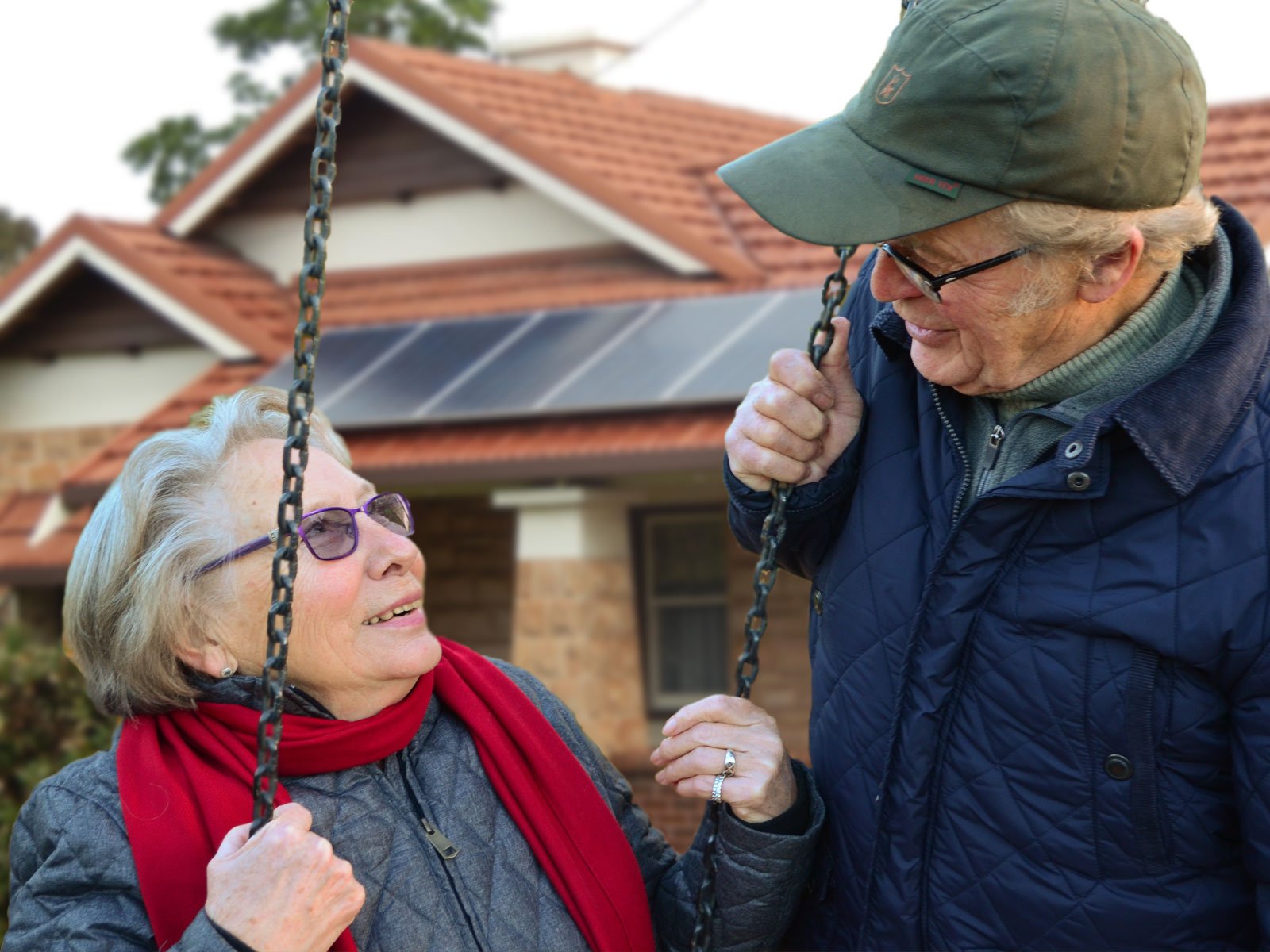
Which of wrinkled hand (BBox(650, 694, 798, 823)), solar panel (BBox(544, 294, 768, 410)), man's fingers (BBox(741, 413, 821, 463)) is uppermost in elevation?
man's fingers (BBox(741, 413, 821, 463))

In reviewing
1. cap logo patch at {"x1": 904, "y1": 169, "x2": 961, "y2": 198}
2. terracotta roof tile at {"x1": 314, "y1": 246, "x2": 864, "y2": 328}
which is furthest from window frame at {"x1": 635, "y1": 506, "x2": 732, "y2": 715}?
cap logo patch at {"x1": 904, "y1": 169, "x2": 961, "y2": 198}

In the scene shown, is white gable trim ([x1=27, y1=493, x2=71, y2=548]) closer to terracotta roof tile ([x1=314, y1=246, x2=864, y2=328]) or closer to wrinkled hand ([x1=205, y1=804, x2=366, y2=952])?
terracotta roof tile ([x1=314, y1=246, x2=864, y2=328])

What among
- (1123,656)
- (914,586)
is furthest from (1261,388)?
(914,586)

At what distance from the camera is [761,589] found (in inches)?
94.7

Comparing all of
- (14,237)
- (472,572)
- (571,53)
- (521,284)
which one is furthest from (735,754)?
Answer: (14,237)

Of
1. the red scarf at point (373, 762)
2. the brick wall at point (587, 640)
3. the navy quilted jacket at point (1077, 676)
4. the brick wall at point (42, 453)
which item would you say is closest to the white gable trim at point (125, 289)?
the brick wall at point (42, 453)

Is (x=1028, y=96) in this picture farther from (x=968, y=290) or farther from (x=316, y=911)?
(x=316, y=911)

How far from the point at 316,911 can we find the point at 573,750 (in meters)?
0.76

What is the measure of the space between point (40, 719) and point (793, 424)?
20.9ft

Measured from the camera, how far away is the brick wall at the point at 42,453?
10.7 meters

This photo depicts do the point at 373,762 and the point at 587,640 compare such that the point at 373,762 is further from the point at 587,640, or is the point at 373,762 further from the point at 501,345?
the point at 501,345

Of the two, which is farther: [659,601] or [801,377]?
[659,601]

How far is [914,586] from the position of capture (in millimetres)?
2242

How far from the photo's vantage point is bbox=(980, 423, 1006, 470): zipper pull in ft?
7.37
